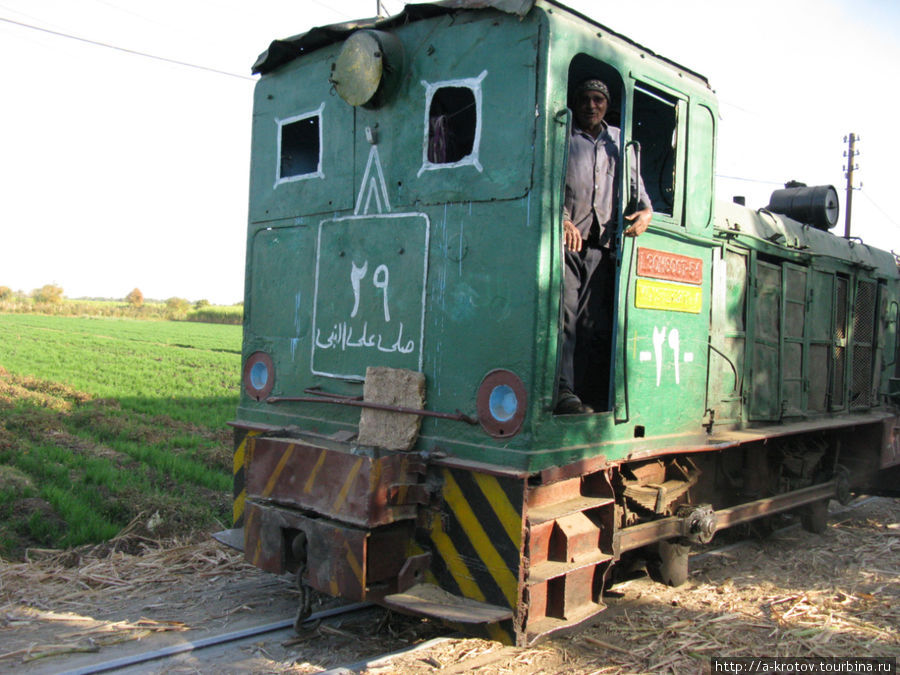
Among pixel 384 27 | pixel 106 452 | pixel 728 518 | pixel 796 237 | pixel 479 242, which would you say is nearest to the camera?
pixel 479 242

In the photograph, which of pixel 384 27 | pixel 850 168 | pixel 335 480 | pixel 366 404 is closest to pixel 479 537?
pixel 335 480

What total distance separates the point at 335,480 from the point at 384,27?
8.60 ft

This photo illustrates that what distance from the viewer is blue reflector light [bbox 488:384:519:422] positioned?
12.1 ft

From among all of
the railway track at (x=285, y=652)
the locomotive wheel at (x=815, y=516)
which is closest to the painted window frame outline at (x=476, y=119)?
the railway track at (x=285, y=652)

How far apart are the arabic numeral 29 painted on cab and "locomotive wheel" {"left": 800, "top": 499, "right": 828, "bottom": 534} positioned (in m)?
5.07

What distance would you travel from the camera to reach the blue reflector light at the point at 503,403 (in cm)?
369

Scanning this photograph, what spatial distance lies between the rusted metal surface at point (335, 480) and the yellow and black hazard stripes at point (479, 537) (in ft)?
0.65

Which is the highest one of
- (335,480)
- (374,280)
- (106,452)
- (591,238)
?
(591,238)

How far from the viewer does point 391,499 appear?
3.74 m

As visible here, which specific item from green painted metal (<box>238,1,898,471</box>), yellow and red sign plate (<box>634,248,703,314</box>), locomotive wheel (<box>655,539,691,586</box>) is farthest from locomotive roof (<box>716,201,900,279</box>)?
locomotive wheel (<box>655,539,691,586</box>)

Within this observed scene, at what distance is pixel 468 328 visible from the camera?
3.91 m

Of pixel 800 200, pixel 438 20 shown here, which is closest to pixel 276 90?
pixel 438 20

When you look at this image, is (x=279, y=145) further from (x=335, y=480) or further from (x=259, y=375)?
(x=335, y=480)

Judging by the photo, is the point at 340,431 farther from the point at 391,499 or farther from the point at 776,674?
the point at 776,674
